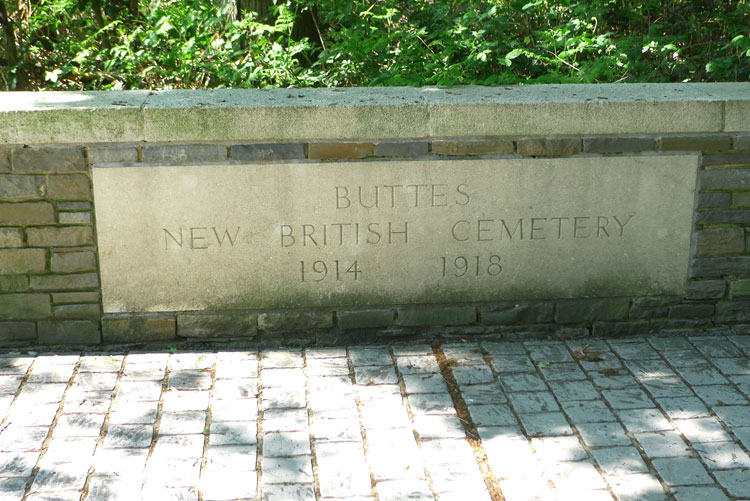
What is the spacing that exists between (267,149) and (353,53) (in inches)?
94.6

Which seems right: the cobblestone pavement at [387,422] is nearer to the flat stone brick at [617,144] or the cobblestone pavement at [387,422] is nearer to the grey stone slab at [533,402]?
the grey stone slab at [533,402]

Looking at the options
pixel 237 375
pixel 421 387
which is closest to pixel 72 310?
pixel 237 375

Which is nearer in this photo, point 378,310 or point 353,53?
point 378,310

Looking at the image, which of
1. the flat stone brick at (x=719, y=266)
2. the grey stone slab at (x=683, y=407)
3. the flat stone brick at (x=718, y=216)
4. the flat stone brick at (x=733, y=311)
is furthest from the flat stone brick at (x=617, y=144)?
the grey stone slab at (x=683, y=407)

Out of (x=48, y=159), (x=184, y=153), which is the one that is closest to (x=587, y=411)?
(x=184, y=153)

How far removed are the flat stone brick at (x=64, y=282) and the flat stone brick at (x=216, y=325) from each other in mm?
448

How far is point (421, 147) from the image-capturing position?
3.79 metres

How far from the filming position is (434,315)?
159 inches

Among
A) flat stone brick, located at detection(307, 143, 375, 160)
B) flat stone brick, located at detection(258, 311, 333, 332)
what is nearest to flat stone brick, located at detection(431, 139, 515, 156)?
flat stone brick, located at detection(307, 143, 375, 160)

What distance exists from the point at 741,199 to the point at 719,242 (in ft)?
0.79

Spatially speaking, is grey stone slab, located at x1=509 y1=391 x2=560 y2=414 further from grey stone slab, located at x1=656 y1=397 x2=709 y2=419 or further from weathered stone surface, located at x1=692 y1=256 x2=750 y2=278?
weathered stone surface, located at x1=692 y1=256 x2=750 y2=278

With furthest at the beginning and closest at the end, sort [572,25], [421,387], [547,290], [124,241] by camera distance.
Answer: [572,25], [547,290], [124,241], [421,387]

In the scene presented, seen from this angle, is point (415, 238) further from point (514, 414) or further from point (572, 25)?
point (572, 25)

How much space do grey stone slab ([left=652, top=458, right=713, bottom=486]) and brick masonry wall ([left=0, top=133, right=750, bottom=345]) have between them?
4.11 feet
